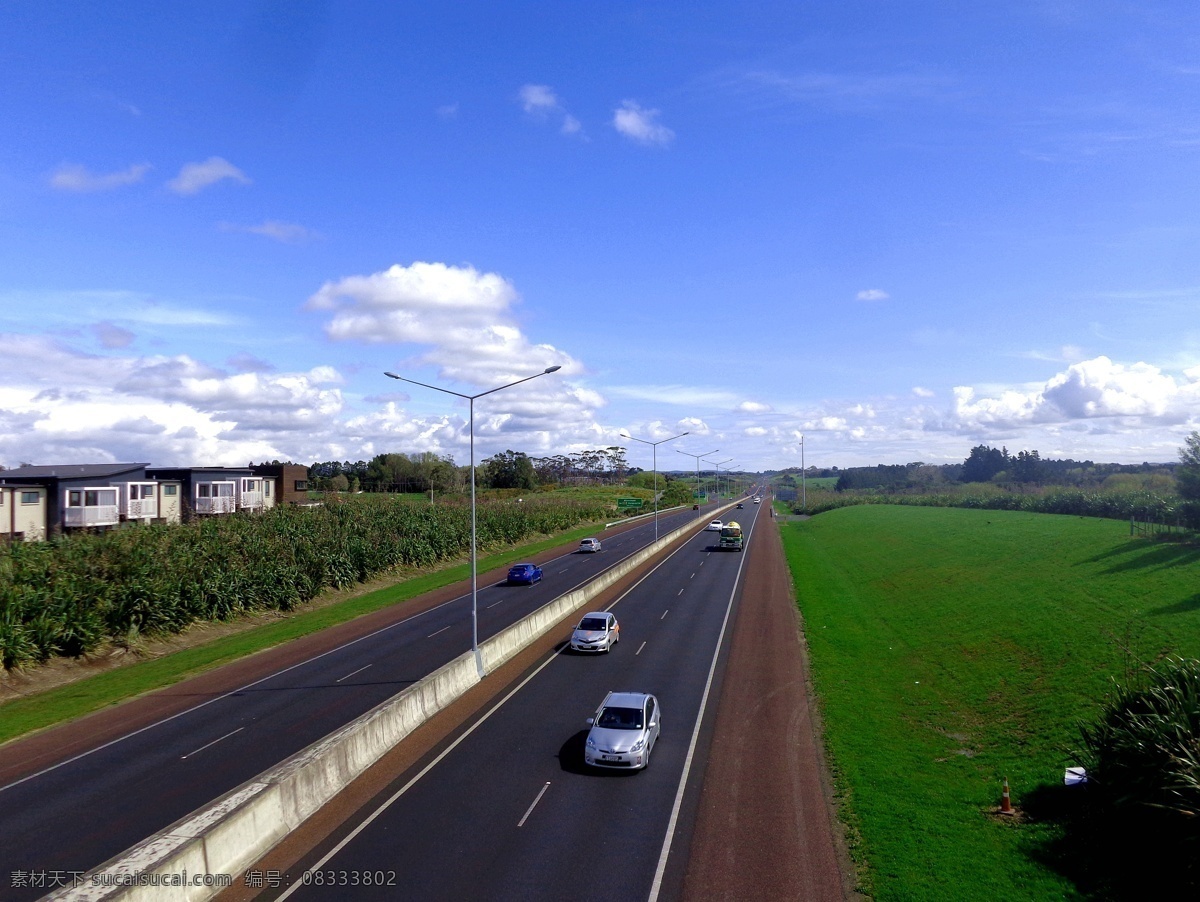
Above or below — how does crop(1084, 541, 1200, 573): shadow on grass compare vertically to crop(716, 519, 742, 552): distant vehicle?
above

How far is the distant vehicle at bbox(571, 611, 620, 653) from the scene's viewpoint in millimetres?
32375

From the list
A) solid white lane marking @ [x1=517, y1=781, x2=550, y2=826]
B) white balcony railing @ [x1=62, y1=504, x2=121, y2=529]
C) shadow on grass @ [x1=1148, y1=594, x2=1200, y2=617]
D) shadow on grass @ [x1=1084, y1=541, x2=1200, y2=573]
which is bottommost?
solid white lane marking @ [x1=517, y1=781, x2=550, y2=826]

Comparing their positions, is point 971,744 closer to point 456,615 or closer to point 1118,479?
point 456,615

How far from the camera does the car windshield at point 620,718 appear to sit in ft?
64.0

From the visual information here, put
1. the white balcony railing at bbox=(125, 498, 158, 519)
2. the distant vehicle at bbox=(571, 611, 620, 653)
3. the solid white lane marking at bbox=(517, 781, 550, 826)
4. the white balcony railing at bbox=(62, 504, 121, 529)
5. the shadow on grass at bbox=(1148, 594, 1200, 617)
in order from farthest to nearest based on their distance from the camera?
the white balcony railing at bbox=(125, 498, 158, 519)
the white balcony railing at bbox=(62, 504, 121, 529)
the distant vehicle at bbox=(571, 611, 620, 653)
the shadow on grass at bbox=(1148, 594, 1200, 617)
the solid white lane marking at bbox=(517, 781, 550, 826)

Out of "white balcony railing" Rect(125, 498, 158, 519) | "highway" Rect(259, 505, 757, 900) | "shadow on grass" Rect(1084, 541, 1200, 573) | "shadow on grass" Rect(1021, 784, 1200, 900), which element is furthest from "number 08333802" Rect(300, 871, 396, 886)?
"white balcony railing" Rect(125, 498, 158, 519)

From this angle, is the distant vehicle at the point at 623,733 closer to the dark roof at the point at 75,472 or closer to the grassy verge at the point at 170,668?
the grassy verge at the point at 170,668

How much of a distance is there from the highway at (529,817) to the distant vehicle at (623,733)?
15.1 inches

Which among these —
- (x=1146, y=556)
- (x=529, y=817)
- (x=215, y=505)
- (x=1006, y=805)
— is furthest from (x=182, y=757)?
(x=215, y=505)

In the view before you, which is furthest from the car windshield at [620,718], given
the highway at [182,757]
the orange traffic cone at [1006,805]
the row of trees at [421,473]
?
the row of trees at [421,473]

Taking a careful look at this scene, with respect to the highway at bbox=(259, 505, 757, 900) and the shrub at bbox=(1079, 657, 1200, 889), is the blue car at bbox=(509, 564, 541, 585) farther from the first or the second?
the shrub at bbox=(1079, 657, 1200, 889)

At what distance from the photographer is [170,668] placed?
32.5m

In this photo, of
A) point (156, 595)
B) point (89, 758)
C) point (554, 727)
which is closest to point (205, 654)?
point (156, 595)

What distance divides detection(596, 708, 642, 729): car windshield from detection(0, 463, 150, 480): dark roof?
48.6 meters
